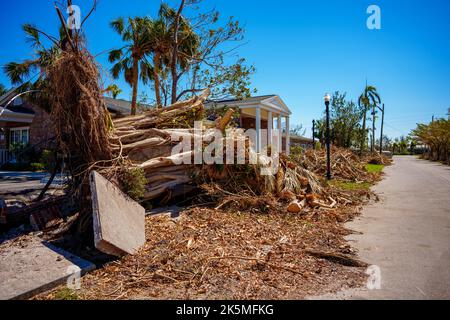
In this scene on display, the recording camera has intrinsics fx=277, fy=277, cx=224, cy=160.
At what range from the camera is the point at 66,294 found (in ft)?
9.55

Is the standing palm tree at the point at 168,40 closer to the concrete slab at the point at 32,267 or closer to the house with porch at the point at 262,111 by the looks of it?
the house with porch at the point at 262,111

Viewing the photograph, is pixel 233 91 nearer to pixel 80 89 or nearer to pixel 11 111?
pixel 80 89

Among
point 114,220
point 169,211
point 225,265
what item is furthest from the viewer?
point 169,211

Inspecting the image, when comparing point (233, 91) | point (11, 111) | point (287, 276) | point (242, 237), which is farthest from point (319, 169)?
point (11, 111)

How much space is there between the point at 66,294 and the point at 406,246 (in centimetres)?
484

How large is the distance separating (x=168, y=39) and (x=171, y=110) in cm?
801

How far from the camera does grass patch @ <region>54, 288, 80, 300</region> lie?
2844mm

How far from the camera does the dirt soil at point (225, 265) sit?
2.97 meters

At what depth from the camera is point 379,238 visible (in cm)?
488

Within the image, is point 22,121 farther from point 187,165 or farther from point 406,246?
point 406,246

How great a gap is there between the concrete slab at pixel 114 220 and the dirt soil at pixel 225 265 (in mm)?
196

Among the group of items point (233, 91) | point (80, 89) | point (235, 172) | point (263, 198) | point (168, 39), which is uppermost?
point (168, 39)

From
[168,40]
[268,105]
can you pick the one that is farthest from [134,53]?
[268,105]

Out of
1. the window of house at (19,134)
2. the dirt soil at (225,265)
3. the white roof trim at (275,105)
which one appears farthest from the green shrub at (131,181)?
the window of house at (19,134)
